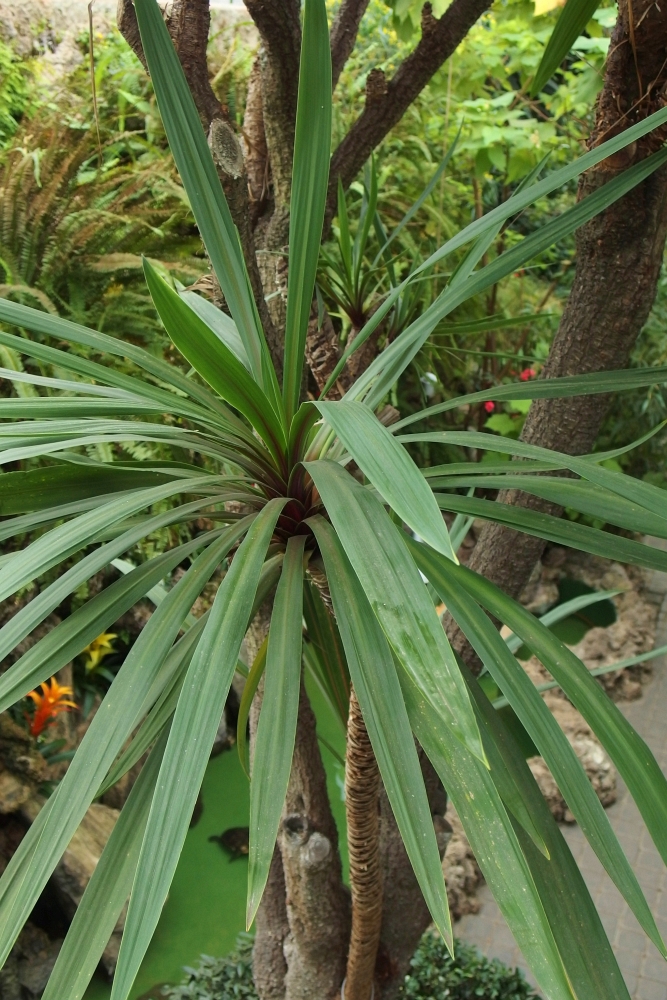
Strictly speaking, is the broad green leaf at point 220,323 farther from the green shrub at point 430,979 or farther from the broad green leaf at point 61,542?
the green shrub at point 430,979

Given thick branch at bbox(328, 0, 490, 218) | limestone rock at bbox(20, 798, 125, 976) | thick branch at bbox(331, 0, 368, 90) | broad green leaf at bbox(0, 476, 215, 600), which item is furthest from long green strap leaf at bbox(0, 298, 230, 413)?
limestone rock at bbox(20, 798, 125, 976)

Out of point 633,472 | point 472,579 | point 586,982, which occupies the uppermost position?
point 633,472

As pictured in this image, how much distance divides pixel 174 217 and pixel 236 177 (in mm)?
2330

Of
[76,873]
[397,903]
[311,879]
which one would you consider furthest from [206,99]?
[76,873]

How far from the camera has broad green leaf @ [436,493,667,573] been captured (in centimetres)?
70

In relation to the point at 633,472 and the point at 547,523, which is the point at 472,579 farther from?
the point at 633,472

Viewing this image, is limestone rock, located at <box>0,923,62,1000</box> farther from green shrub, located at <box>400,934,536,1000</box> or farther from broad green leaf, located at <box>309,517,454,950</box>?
broad green leaf, located at <box>309,517,454,950</box>

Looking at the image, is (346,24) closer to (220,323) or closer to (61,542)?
(220,323)

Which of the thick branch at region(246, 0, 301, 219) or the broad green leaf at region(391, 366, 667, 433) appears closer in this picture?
the broad green leaf at region(391, 366, 667, 433)

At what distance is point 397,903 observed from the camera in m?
1.36

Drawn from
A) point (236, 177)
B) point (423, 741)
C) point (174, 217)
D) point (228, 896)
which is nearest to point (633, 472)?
point (174, 217)

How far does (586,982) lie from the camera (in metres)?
0.62

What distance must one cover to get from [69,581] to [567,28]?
2.53 feet

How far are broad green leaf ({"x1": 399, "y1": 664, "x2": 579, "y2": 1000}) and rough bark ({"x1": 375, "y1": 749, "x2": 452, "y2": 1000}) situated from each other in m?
0.74
